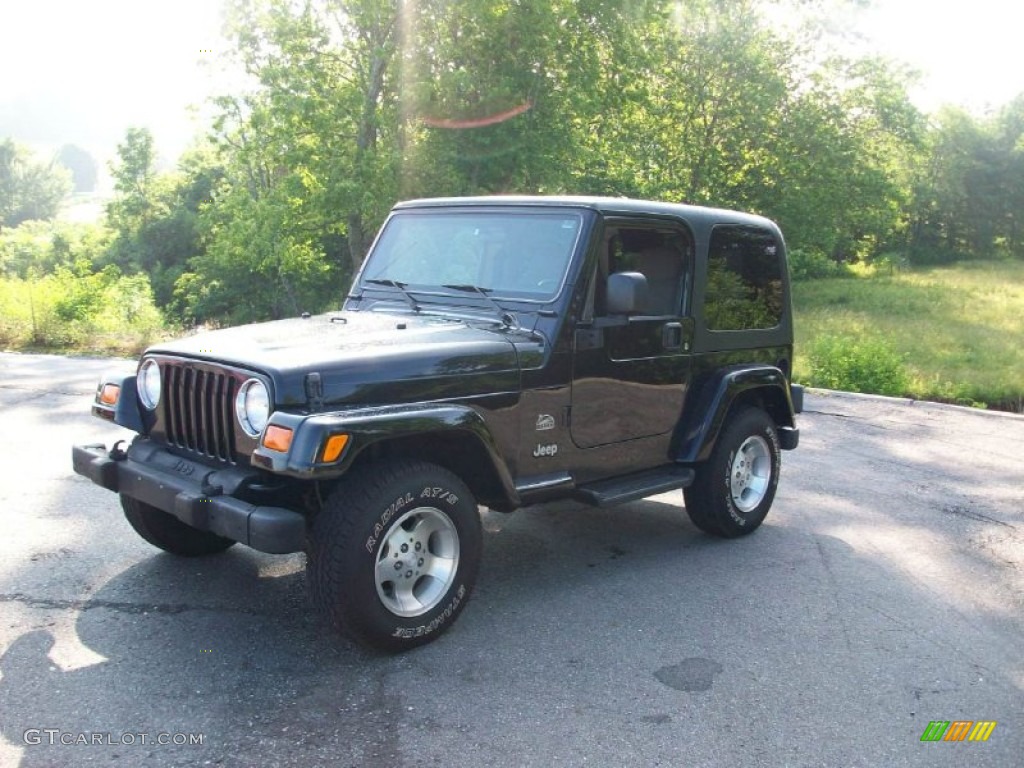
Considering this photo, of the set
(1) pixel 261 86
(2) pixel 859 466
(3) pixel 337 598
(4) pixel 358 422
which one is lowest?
(2) pixel 859 466

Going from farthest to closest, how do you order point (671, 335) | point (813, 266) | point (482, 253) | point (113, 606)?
point (813, 266), point (671, 335), point (482, 253), point (113, 606)

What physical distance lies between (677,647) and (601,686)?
1.88 ft

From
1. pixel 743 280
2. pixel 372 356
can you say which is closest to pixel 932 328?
pixel 743 280

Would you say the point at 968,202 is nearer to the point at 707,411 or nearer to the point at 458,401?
the point at 707,411

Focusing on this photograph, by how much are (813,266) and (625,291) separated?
36741 mm

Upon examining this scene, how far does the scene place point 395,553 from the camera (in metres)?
4.00

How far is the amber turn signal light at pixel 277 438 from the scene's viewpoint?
3.61m

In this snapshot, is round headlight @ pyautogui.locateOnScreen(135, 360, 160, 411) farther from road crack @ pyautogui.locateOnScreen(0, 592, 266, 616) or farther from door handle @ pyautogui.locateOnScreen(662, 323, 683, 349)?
door handle @ pyautogui.locateOnScreen(662, 323, 683, 349)

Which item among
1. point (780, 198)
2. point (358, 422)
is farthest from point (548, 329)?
point (780, 198)

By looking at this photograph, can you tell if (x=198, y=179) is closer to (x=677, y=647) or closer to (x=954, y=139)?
(x=954, y=139)

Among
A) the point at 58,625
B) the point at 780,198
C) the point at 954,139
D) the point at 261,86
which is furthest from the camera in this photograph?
the point at 954,139

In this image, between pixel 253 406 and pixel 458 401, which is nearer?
pixel 253 406

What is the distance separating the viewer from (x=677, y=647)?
168 inches

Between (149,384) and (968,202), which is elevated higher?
(968,202)
